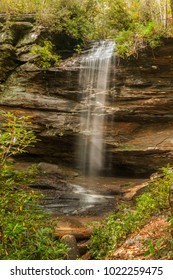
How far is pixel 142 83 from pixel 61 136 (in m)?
4.30

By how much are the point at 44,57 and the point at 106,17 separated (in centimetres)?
533

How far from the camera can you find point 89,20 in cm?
1686

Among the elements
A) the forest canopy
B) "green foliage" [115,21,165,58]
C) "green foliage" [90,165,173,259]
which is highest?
the forest canopy

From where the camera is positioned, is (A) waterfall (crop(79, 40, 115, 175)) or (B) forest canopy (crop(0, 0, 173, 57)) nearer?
(B) forest canopy (crop(0, 0, 173, 57))

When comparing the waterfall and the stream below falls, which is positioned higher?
the waterfall

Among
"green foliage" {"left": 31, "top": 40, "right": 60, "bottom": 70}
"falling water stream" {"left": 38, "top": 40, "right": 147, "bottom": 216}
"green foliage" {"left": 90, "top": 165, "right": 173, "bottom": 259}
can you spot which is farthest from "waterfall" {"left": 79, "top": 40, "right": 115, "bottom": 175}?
"green foliage" {"left": 90, "top": 165, "right": 173, "bottom": 259}

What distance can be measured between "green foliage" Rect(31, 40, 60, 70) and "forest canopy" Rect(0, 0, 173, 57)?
1573 millimetres

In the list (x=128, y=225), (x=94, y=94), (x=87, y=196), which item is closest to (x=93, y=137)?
(x=94, y=94)

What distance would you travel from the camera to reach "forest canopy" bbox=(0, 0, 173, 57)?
39.7 feet

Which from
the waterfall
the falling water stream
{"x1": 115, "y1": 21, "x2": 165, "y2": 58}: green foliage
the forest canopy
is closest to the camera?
the falling water stream

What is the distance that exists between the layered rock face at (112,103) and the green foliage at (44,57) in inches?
10.3

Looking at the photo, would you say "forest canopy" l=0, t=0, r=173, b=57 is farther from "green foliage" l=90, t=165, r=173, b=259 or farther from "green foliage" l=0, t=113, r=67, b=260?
"green foliage" l=0, t=113, r=67, b=260

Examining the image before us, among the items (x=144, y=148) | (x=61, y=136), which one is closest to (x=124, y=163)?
(x=144, y=148)

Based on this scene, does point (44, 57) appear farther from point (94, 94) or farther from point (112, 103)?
point (112, 103)
